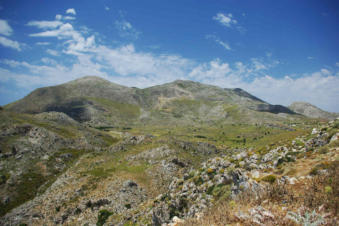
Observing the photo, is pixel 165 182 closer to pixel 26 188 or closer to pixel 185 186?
pixel 185 186

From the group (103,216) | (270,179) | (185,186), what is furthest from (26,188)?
(270,179)

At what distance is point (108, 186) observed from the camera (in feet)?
140

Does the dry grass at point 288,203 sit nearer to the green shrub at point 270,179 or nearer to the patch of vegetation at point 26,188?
the green shrub at point 270,179

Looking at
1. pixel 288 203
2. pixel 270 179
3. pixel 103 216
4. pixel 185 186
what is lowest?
pixel 103 216

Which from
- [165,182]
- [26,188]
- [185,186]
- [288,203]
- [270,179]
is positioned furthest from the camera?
[26,188]

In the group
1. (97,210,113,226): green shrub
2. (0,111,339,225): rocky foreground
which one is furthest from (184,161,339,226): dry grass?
(97,210,113,226): green shrub

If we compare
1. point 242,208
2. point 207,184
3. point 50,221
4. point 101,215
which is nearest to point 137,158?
point 101,215

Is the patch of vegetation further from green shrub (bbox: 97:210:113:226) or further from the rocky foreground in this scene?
green shrub (bbox: 97:210:113:226)

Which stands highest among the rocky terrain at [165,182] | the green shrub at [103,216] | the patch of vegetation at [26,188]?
the rocky terrain at [165,182]

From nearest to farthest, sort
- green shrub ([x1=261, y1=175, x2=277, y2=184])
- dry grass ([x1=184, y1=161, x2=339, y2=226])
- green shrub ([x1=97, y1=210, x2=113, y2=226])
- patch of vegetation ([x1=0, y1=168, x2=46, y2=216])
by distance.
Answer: dry grass ([x1=184, y1=161, x2=339, y2=226]), green shrub ([x1=261, y1=175, x2=277, y2=184]), green shrub ([x1=97, y1=210, x2=113, y2=226]), patch of vegetation ([x1=0, y1=168, x2=46, y2=216])

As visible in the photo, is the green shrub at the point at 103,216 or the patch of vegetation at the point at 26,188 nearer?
the green shrub at the point at 103,216

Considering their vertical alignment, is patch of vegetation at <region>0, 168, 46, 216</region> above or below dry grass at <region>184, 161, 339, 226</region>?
below

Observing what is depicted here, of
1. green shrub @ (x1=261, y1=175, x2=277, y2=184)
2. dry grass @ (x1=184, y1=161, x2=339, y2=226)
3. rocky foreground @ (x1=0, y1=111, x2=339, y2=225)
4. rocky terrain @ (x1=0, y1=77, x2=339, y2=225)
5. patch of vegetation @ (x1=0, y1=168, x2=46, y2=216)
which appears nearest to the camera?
dry grass @ (x1=184, y1=161, x2=339, y2=226)

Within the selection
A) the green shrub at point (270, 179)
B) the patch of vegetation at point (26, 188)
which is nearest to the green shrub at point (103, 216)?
the green shrub at point (270, 179)
